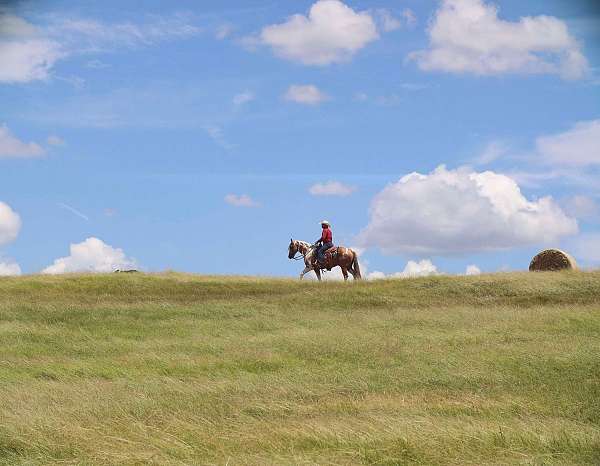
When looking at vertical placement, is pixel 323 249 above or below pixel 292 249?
below

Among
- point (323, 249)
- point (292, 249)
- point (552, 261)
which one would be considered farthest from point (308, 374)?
point (552, 261)

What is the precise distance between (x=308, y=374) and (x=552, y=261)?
1045 inches

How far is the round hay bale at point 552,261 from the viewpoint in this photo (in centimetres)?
4028

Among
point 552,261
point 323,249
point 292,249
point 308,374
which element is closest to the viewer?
point 308,374

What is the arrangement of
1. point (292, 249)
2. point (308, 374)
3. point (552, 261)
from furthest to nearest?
point (292, 249) < point (552, 261) < point (308, 374)

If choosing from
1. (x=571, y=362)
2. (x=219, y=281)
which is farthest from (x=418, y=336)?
(x=219, y=281)

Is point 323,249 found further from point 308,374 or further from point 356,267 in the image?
point 308,374

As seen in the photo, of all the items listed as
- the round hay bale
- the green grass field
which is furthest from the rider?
the round hay bale

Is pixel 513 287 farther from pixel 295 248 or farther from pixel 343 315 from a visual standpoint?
pixel 295 248

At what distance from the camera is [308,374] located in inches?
714

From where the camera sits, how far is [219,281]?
39625mm

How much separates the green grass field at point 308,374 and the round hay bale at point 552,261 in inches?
169

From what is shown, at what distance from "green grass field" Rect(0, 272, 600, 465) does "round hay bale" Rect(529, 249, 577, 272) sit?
14.0 feet

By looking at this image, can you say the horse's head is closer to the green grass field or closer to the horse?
the horse
